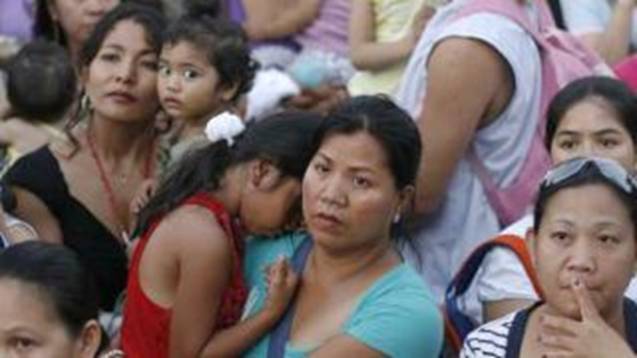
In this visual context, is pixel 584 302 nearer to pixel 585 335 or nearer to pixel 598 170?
pixel 585 335

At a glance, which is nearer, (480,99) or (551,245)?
(551,245)

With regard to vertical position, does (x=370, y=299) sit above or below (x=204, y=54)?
below

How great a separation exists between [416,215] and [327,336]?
0.83m

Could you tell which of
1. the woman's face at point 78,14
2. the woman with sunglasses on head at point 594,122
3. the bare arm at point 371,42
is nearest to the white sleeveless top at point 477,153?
the woman with sunglasses on head at point 594,122

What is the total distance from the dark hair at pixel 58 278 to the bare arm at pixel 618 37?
9.57 feet

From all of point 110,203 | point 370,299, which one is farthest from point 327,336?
point 110,203

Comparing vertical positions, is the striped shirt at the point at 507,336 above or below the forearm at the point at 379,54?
below

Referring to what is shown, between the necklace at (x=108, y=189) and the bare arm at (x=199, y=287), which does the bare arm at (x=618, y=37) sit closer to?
the necklace at (x=108, y=189)

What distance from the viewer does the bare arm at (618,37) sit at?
6.84 metres

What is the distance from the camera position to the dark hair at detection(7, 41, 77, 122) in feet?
21.7

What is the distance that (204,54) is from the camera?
5.94m

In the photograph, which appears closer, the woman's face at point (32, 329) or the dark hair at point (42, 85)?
the woman's face at point (32, 329)

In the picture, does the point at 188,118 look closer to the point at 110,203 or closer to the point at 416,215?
the point at 110,203

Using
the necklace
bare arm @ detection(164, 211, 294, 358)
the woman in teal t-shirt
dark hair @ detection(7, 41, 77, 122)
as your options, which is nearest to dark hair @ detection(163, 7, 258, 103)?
the necklace
